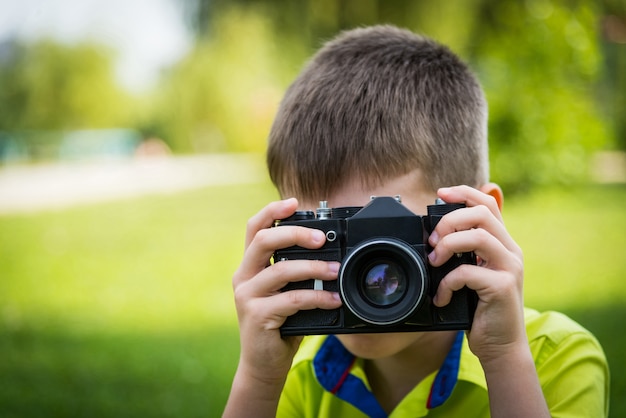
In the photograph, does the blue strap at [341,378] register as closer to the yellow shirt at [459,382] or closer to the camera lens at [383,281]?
the yellow shirt at [459,382]

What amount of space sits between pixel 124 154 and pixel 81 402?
18.0 meters

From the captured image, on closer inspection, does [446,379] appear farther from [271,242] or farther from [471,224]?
[271,242]

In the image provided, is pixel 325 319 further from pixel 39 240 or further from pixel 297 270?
pixel 39 240

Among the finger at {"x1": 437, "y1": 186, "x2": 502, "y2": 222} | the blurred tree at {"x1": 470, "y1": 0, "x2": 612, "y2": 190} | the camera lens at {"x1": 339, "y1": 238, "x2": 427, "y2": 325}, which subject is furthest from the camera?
the blurred tree at {"x1": 470, "y1": 0, "x2": 612, "y2": 190}

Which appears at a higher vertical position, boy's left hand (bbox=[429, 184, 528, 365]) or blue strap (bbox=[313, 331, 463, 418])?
boy's left hand (bbox=[429, 184, 528, 365])

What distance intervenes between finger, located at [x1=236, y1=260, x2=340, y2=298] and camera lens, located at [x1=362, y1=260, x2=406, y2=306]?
0.07 metres

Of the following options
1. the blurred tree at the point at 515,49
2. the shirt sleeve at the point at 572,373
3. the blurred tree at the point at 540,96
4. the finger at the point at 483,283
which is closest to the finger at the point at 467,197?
the finger at the point at 483,283

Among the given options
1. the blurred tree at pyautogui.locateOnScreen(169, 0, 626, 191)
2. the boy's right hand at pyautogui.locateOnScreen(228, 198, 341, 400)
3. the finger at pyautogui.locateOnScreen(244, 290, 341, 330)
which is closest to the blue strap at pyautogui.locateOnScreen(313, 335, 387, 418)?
the boy's right hand at pyautogui.locateOnScreen(228, 198, 341, 400)

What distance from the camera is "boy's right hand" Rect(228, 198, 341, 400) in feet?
4.45

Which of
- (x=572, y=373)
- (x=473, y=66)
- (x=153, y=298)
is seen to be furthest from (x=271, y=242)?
(x=473, y=66)

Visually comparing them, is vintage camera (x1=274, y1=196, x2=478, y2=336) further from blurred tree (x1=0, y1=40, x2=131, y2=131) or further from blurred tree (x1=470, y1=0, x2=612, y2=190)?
blurred tree (x1=0, y1=40, x2=131, y2=131)

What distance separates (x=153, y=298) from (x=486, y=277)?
4.36 meters

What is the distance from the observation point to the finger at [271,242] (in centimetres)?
135

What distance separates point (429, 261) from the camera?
135 centimetres
